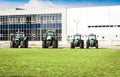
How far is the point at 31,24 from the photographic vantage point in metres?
92.6

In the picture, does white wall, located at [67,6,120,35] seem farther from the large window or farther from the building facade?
the large window

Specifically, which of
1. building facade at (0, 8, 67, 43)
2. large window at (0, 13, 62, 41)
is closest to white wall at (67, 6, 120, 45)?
building facade at (0, 8, 67, 43)

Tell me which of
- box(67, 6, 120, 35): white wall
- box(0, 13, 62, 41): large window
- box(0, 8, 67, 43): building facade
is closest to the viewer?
box(67, 6, 120, 35): white wall

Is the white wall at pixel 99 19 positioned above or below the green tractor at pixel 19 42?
above

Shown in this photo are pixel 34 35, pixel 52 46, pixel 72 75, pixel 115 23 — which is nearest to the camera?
pixel 72 75

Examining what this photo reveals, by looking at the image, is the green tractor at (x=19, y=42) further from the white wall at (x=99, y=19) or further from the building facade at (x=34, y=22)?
the building facade at (x=34, y=22)

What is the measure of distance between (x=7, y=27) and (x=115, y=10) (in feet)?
102

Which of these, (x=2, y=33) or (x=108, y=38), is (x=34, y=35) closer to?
(x=2, y=33)

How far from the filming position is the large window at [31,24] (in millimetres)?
90250

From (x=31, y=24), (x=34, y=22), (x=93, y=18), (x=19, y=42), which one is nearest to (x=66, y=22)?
(x=93, y=18)

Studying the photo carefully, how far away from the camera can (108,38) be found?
8375 cm

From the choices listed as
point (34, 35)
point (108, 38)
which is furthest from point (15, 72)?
point (34, 35)

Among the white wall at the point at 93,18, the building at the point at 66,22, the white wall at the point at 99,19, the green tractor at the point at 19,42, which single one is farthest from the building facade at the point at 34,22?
the green tractor at the point at 19,42

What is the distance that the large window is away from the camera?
90250mm
